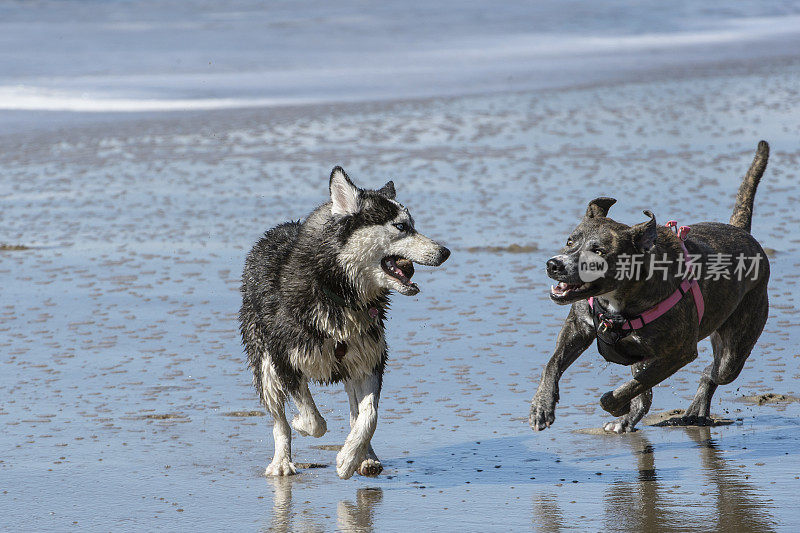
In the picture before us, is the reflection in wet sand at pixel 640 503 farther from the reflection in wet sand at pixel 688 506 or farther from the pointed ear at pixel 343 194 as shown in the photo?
the pointed ear at pixel 343 194

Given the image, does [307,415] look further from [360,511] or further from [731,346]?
[731,346]

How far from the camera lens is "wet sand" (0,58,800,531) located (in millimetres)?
5430

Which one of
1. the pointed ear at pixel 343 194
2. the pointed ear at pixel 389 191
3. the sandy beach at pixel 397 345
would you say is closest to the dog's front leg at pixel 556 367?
the sandy beach at pixel 397 345

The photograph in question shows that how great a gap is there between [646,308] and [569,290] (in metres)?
0.48

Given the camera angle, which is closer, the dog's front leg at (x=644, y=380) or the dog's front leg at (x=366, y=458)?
the dog's front leg at (x=366, y=458)

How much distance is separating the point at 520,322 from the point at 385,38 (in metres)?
27.1

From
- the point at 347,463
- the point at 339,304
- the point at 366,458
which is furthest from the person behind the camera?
the point at 339,304

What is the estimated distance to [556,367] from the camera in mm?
6422

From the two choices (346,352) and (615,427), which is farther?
(615,427)

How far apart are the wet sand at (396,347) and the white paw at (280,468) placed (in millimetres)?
59

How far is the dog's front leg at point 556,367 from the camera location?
6.24 meters

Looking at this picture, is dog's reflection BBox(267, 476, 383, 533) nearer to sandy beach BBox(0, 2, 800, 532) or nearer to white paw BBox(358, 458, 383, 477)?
sandy beach BBox(0, 2, 800, 532)

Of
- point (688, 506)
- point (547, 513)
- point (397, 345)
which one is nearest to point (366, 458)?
point (547, 513)

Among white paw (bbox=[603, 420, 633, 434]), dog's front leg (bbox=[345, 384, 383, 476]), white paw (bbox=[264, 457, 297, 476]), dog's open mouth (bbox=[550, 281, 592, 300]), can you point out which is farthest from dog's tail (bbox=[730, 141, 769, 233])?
white paw (bbox=[264, 457, 297, 476])
